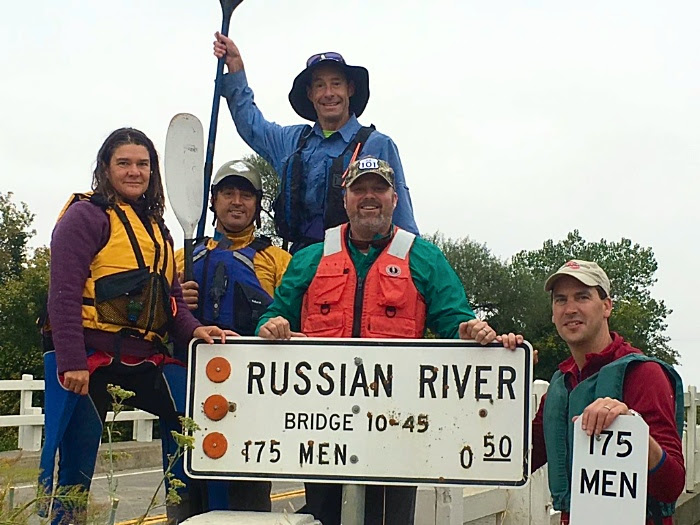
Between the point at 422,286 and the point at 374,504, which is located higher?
the point at 422,286

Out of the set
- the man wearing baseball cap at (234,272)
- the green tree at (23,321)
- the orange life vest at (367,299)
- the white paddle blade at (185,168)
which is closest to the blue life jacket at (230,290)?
the man wearing baseball cap at (234,272)

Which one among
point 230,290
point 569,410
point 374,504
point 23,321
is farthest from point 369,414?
point 23,321

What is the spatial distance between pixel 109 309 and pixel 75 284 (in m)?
0.18

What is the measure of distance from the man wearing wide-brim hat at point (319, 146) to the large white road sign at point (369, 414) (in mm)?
1249

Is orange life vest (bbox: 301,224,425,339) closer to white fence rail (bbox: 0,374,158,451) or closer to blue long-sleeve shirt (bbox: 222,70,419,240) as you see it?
blue long-sleeve shirt (bbox: 222,70,419,240)

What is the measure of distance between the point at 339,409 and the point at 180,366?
3.83ft

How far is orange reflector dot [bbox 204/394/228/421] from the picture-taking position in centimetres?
346

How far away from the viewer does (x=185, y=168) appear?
16.3ft

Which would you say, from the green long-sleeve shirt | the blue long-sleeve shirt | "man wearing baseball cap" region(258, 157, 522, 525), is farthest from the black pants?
the blue long-sleeve shirt

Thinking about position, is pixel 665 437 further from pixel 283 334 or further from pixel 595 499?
pixel 283 334

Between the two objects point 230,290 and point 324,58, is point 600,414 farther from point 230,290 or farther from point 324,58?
point 324,58

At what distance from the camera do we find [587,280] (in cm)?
371

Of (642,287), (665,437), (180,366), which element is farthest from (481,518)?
(642,287)

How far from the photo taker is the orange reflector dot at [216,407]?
136 inches
